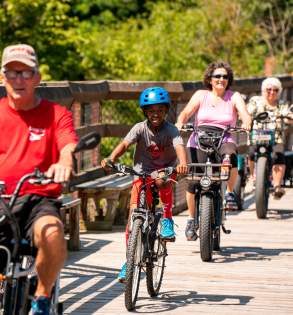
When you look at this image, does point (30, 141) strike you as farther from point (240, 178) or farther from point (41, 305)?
point (240, 178)

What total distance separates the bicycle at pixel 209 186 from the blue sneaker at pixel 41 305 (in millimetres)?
4968

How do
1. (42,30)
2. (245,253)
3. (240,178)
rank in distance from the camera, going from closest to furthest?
(245,253) → (240,178) → (42,30)

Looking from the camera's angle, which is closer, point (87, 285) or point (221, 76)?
point (87, 285)

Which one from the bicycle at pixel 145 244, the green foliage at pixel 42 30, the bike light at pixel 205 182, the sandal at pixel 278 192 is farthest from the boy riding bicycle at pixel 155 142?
the green foliage at pixel 42 30

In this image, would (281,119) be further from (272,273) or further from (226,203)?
(272,273)

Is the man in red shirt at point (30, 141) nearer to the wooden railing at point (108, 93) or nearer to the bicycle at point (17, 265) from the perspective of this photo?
the bicycle at point (17, 265)

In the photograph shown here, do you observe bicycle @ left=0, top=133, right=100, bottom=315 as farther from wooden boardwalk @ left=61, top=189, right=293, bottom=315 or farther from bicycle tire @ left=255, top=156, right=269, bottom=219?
bicycle tire @ left=255, top=156, right=269, bottom=219

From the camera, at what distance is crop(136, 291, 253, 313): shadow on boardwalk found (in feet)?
29.7

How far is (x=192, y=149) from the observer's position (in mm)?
12328

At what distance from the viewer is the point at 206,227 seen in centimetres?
1130

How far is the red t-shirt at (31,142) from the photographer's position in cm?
660

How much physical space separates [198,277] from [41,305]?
14.1 feet

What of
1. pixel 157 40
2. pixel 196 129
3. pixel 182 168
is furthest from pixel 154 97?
pixel 157 40

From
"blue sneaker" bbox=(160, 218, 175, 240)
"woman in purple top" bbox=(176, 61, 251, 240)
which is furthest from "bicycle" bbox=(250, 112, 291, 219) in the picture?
"blue sneaker" bbox=(160, 218, 175, 240)
